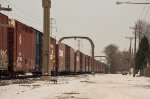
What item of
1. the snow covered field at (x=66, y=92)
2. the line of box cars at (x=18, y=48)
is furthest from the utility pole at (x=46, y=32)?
the snow covered field at (x=66, y=92)

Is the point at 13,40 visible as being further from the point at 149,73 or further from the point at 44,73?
the point at 149,73

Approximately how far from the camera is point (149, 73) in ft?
244

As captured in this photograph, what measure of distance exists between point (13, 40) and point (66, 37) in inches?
1745

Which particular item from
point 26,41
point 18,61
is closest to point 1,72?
point 18,61

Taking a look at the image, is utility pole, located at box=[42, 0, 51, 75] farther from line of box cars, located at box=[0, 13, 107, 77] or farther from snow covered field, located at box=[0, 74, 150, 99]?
snow covered field, located at box=[0, 74, 150, 99]

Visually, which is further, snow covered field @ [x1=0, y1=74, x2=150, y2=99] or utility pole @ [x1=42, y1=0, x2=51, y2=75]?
utility pole @ [x1=42, y1=0, x2=51, y2=75]

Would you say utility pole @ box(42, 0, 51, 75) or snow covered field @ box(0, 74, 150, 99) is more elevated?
utility pole @ box(42, 0, 51, 75)

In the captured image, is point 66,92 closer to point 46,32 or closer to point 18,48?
point 18,48

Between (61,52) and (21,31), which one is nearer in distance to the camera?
(21,31)

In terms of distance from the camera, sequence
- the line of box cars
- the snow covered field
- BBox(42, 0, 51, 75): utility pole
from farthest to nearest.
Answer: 1. BBox(42, 0, 51, 75): utility pole
2. the line of box cars
3. the snow covered field

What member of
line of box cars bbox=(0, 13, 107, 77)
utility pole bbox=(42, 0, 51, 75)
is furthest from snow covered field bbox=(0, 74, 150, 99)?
utility pole bbox=(42, 0, 51, 75)

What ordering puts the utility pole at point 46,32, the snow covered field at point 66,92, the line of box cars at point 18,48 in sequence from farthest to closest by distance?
1. the utility pole at point 46,32
2. the line of box cars at point 18,48
3. the snow covered field at point 66,92

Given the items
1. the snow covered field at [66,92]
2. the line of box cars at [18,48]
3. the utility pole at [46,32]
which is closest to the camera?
the snow covered field at [66,92]

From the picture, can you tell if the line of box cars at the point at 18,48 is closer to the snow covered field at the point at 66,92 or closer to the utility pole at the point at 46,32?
the utility pole at the point at 46,32
